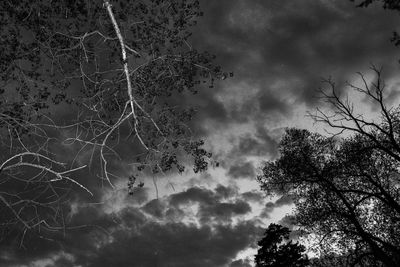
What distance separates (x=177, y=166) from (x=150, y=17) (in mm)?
4033

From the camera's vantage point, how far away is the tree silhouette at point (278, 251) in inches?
1318

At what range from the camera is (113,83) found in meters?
9.00

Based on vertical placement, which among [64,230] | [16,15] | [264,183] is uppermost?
[264,183]

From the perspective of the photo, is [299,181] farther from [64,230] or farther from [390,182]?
[64,230]

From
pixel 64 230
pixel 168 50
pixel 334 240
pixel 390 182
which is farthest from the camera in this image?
pixel 334 240

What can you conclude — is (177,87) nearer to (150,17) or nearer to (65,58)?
(150,17)

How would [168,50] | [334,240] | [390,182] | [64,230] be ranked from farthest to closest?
[334,240] → [390,182] → [168,50] → [64,230]

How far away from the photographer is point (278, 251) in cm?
3388

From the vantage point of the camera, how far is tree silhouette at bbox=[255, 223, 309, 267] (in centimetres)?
3347

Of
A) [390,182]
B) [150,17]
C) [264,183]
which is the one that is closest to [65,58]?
[150,17]

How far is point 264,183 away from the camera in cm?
2320

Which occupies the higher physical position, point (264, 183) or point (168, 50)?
point (264, 183)

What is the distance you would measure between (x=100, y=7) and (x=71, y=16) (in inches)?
31.1

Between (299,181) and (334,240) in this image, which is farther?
(334,240)
